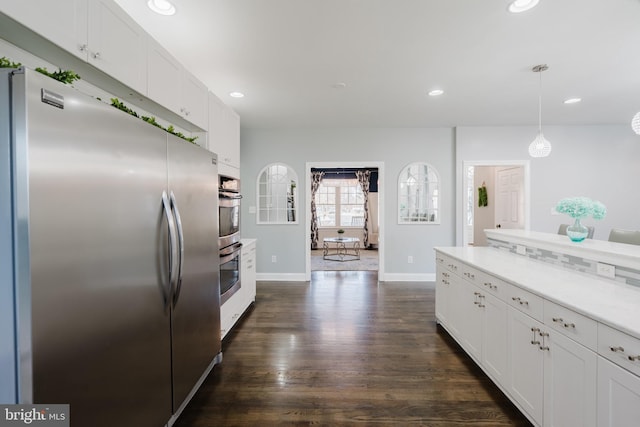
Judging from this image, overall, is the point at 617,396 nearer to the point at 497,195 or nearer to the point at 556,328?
the point at 556,328

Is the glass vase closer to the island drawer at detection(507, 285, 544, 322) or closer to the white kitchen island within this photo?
the white kitchen island

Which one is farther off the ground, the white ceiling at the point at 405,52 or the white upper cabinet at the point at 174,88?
the white ceiling at the point at 405,52

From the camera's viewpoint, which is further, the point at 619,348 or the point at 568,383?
the point at 568,383

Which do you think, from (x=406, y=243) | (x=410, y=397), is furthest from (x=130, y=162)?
(x=406, y=243)

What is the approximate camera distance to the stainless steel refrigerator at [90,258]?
850 mm

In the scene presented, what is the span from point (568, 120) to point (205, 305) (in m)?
5.93

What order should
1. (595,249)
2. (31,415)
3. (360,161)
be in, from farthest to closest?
(360,161), (595,249), (31,415)

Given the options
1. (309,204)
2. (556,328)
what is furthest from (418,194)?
(556,328)

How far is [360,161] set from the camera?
17.1ft

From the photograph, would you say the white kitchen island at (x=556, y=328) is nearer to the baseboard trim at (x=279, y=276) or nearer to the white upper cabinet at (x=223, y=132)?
the white upper cabinet at (x=223, y=132)

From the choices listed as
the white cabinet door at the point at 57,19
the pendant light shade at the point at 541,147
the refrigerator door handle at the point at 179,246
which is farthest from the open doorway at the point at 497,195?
the white cabinet door at the point at 57,19

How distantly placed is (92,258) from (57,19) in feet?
3.42

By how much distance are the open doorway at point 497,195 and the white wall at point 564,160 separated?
106 millimetres

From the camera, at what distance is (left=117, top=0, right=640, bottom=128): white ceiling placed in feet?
6.69
